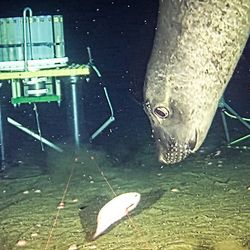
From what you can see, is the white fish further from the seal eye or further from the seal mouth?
the seal eye

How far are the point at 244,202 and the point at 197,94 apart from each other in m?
1.46

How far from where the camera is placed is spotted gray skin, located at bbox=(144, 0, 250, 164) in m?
3.88

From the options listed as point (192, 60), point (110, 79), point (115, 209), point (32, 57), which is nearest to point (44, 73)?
point (32, 57)

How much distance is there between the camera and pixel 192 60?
3986mm

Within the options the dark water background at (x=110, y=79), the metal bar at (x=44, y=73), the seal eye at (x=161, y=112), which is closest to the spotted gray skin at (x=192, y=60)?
the seal eye at (x=161, y=112)

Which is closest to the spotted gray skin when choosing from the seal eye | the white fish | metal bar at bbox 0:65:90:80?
the seal eye

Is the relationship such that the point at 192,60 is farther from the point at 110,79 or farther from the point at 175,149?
the point at 110,79

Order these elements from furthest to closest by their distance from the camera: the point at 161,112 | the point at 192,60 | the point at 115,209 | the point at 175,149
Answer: the point at 115,209 → the point at 175,149 → the point at 161,112 → the point at 192,60

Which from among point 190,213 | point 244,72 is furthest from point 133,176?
point 244,72

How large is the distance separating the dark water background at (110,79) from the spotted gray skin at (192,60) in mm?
2478

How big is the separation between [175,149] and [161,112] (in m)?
0.46

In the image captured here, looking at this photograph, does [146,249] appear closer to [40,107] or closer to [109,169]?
[109,169]

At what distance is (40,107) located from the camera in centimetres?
1289

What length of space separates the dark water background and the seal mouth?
218 cm
